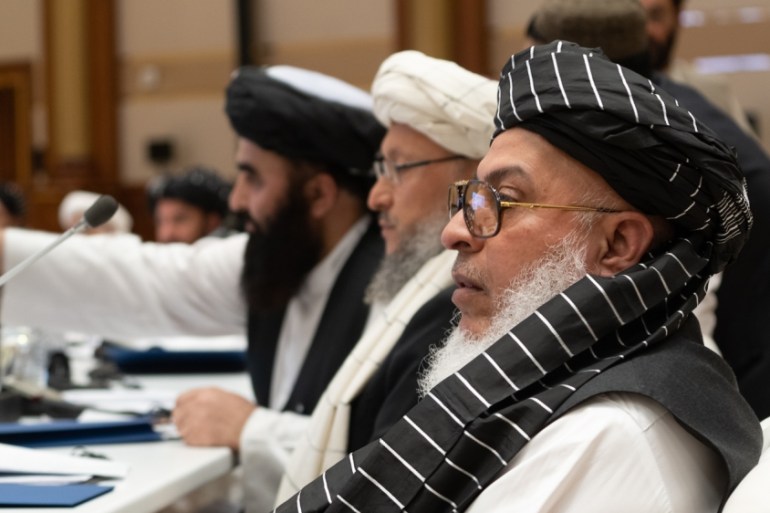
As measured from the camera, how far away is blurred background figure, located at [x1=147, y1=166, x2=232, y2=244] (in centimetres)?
581

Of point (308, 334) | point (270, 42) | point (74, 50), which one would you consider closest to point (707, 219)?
point (308, 334)

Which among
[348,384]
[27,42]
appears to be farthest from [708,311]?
[27,42]

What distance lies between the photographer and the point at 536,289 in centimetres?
146

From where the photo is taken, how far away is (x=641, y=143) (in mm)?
1355

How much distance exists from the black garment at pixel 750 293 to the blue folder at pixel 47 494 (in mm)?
1419

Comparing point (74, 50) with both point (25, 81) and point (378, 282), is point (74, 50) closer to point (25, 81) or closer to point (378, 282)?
point (25, 81)

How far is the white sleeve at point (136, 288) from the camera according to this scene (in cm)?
292

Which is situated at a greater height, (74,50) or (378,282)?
(378,282)

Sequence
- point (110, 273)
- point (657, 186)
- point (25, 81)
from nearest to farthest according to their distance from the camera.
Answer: point (657, 186) → point (110, 273) → point (25, 81)

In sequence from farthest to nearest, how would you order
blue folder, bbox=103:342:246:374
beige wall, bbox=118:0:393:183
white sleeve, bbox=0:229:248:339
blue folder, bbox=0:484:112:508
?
beige wall, bbox=118:0:393:183 → blue folder, bbox=103:342:246:374 → white sleeve, bbox=0:229:248:339 → blue folder, bbox=0:484:112:508

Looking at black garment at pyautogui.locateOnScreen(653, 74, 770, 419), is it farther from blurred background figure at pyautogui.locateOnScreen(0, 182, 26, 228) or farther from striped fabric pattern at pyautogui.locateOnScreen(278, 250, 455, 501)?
blurred background figure at pyautogui.locateOnScreen(0, 182, 26, 228)

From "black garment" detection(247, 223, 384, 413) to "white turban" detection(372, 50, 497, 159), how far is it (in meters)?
0.52

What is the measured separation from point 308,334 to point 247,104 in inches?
23.3

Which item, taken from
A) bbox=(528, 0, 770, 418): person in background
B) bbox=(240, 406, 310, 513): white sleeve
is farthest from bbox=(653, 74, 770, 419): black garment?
bbox=(240, 406, 310, 513): white sleeve
